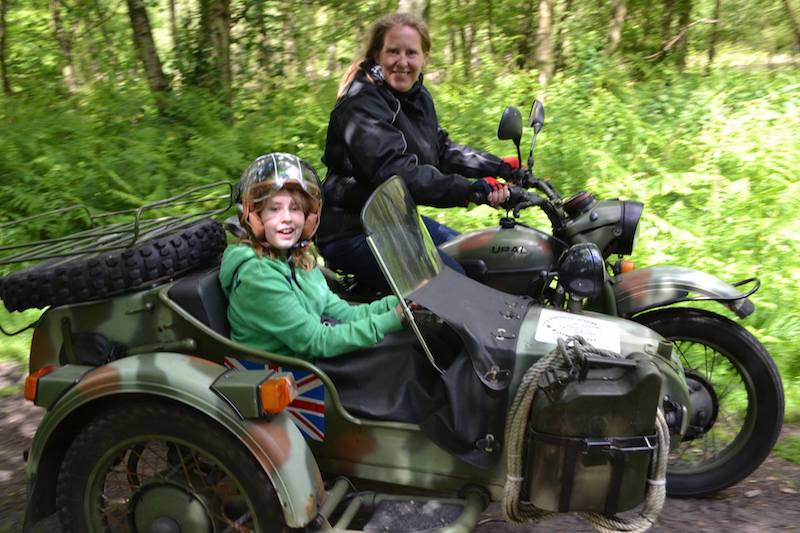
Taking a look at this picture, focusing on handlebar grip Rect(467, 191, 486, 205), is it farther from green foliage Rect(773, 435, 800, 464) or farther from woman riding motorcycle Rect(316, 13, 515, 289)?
green foliage Rect(773, 435, 800, 464)

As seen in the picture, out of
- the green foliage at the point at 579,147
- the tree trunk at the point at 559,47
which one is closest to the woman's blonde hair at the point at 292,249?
the green foliage at the point at 579,147

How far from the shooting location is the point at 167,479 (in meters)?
2.64

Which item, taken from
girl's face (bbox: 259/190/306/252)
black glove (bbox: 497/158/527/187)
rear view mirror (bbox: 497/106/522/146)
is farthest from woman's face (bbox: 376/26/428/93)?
girl's face (bbox: 259/190/306/252)

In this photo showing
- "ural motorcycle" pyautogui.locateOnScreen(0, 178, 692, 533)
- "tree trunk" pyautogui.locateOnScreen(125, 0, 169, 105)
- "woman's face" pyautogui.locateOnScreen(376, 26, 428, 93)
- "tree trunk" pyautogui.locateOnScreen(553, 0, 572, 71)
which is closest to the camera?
"ural motorcycle" pyautogui.locateOnScreen(0, 178, 692, 533)

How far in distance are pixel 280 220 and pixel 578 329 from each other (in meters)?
1.21

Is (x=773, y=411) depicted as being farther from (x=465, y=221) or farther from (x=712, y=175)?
(x=712, y=175)

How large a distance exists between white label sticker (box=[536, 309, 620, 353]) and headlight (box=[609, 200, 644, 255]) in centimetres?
77

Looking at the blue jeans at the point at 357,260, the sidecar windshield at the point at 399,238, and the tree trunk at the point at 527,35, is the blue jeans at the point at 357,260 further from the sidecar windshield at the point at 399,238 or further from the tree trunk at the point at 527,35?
the tree trunk at the point at 527,35

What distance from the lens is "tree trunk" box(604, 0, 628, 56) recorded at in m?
11.4

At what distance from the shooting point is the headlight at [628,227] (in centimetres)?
349

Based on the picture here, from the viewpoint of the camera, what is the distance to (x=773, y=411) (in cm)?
328

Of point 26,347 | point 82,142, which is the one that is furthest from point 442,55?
point 26,347

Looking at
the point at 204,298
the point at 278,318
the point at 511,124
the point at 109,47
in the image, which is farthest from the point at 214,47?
the point at 278,318

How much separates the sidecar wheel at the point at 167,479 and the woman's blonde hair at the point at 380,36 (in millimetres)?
1892
